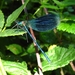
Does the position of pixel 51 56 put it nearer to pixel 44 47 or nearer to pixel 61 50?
pixel 61 50

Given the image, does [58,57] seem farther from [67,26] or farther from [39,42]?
[39,42]

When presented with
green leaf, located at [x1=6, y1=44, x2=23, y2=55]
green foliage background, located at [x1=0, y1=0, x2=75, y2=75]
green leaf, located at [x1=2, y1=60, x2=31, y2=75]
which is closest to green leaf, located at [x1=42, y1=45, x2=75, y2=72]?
green foliage background, located at [x1=0, y1=0, x2=75, y2=75]

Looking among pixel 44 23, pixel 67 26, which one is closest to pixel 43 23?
pixel 44 23

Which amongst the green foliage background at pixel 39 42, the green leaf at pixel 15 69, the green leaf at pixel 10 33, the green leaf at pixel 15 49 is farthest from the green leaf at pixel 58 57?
the green leaf at pixel 10 33

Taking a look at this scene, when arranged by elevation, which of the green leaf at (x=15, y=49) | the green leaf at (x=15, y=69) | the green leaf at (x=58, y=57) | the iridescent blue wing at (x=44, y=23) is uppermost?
the iridescent blue wing at (x=44, y=23)

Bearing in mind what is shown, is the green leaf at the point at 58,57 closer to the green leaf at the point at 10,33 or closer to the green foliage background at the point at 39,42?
the green foliage background at the point at 39,42
